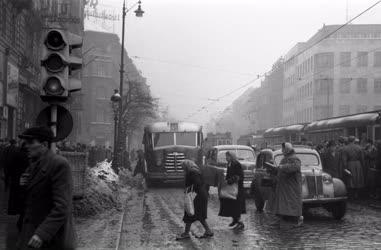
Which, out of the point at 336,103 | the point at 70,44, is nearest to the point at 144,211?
the point at 70,44

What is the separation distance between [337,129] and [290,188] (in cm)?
1649

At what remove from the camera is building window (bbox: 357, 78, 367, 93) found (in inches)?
3211

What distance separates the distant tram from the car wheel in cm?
687

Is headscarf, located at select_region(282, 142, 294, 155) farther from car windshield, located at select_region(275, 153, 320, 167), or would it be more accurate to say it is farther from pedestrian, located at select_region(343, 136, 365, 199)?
pedestrian, located at select_region(343, 136, 365, 199)

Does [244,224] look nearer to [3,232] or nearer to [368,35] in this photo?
[3,232]

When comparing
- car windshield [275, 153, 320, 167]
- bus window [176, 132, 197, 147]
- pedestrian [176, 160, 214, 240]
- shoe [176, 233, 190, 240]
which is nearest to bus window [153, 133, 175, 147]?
bus window [176, 132, 197, 147]

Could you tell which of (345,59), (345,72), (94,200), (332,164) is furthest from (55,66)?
(345,72)

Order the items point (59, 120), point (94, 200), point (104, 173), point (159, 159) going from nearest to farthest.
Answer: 1. point (59, 120)
2. point (94, 200)
3. point (104, 173)
4. point (159, 159)

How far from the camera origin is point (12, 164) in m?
10.7

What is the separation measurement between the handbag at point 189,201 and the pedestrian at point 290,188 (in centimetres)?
208

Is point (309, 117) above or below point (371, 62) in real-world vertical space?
below

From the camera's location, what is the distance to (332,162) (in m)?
18.6

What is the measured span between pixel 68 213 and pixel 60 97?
4288 mm

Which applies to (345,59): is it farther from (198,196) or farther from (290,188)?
(198,196)
